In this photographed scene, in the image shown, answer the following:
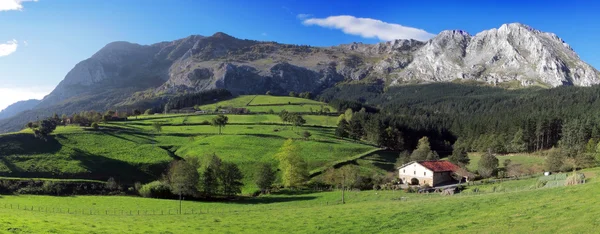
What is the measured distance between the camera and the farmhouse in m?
89.2

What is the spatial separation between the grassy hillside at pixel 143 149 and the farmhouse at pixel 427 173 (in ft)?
71.0

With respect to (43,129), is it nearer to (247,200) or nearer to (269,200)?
(247,200)

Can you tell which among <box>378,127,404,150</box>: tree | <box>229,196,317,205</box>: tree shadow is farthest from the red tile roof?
<box>378,127,404,150</box>: tree

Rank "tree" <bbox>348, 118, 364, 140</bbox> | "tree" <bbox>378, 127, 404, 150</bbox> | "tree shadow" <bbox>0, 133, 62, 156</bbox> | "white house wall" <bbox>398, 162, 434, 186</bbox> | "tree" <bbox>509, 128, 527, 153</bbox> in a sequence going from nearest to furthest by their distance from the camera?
"white house wall" <bbox>398, 162, 434, 186</bbox>, "tree shadow" <bbox>0, 133, 62, 156</bbox>, "tree" <bbox>509, 128, 527, 153</bbox>, "tree" <bbox>378, 127, 404, 150</bbox>, "tree" <bbox>348, 118, 364, 140</bbox>

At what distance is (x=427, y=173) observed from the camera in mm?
89562

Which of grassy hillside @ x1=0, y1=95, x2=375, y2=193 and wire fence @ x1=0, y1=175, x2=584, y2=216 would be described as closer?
wire fence @ x1=0, y1=175, x2=584, y2=216

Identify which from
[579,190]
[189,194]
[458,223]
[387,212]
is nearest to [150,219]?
[189,194]

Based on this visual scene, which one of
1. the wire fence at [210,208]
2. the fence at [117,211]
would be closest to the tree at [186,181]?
the wire fence at [210,208]

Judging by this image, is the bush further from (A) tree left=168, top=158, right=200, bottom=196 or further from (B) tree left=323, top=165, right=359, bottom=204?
(B) tree left=323, top=165, right=359, bottom=204

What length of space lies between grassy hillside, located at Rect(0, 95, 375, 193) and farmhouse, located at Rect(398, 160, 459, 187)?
2163 cm

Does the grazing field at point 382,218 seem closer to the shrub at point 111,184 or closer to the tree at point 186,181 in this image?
the tree at point 186,181

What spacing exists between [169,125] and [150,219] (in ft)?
360

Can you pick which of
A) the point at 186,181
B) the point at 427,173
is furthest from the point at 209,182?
the point at 427,173

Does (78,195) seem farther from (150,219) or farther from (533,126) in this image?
(533,126)
